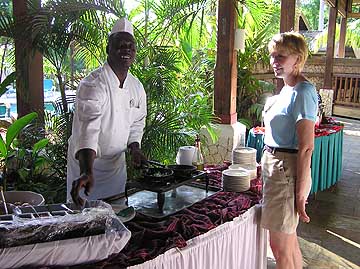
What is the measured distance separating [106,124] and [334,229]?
2.37m

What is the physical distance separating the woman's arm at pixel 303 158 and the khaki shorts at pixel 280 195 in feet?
0.10

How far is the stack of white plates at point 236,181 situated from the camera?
1.97m

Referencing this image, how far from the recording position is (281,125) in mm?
1844

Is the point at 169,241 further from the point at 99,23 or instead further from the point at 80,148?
the point at 99,23

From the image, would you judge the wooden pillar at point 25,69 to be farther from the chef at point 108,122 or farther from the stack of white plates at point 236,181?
the stack of white plates at point 236,181

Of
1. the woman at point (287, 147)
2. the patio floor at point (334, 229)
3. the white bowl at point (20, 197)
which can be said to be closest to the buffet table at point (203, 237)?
the woman at point (287, 147)

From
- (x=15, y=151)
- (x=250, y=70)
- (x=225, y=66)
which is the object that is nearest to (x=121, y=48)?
(x=15, y=151)

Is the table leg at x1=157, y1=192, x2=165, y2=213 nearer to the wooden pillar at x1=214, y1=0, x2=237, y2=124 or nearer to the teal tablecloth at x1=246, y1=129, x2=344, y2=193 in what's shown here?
the teal tablecloth at x1=246, y1=129, x2=344, y2=193

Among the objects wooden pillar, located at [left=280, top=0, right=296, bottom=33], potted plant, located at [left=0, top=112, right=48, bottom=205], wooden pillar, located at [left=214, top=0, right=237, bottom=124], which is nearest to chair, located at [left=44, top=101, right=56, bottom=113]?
potted plant, located at [left=0, top=112, right=48, bottom=205]

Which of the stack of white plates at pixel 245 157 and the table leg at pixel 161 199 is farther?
the stack of white plates at pixel 245 157

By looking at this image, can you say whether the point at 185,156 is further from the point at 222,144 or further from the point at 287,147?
the point at 222,144

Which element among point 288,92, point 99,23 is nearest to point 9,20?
point 99,23

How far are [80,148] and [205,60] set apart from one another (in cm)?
431

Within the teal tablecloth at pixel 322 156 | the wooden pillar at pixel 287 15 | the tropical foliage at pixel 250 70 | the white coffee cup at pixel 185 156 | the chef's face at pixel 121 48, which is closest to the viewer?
the chef's face at pixel 121 48
